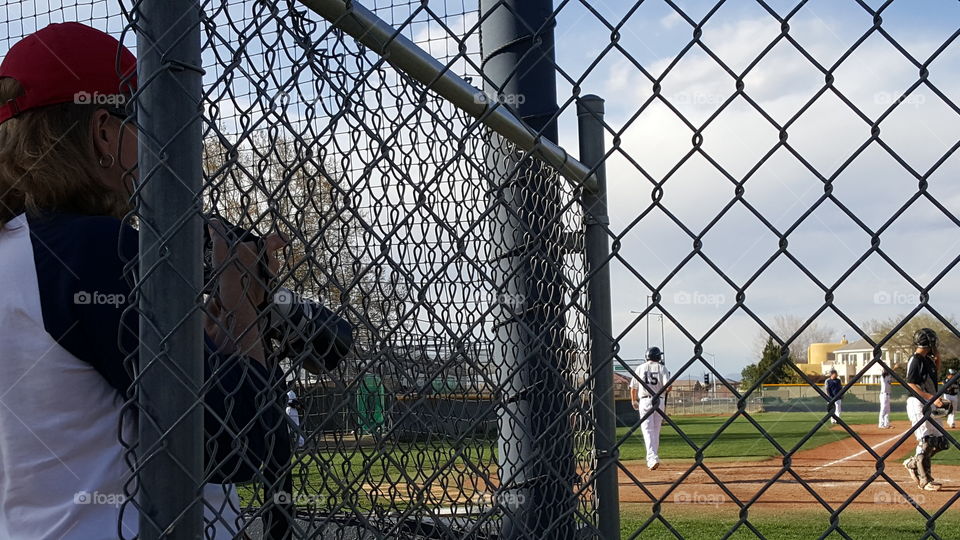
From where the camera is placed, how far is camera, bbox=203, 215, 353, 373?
68.3 inches

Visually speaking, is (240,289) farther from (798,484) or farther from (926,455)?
(926,455)

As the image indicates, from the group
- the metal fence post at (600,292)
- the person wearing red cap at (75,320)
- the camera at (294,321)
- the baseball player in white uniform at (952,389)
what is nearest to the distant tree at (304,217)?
the camera at (294,321)

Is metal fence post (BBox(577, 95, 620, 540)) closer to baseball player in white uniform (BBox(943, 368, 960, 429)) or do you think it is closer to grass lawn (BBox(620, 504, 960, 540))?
baseball player in white uniform (BBox(943, 368, 960, 429))

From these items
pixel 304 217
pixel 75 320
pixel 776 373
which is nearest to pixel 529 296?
pixel 304 217

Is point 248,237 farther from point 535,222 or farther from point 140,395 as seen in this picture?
point 535,222

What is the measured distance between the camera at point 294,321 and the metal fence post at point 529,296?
43.0 inches

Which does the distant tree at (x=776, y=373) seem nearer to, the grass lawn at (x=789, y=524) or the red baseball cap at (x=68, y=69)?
the red baseball cap at (x=68, y=69)

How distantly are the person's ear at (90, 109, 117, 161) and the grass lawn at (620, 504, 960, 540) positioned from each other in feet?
21.5

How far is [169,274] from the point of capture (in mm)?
1464

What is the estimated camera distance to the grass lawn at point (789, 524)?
25.8ft

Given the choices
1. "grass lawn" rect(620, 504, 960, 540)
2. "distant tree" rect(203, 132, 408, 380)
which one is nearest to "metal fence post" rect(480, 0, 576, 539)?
"distant tree" rect(203, 132, 408, 380)

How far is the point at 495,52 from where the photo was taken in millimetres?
3914

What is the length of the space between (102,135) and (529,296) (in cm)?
214

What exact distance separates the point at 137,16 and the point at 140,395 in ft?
2.22
